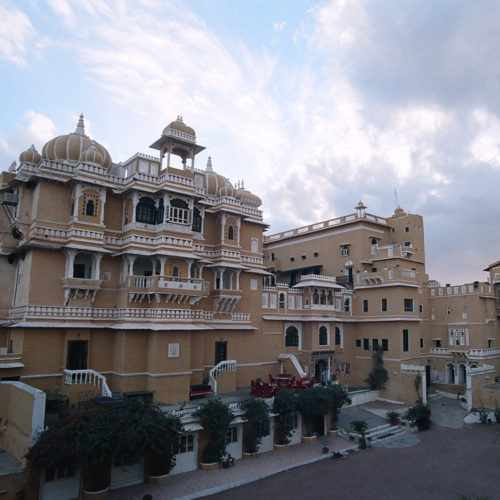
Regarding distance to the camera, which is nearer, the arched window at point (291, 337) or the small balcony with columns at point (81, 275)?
the small balcony with columns at point (81, 275)

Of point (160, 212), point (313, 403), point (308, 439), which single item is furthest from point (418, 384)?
point (160, 212)

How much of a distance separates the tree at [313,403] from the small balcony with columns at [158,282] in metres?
8.29

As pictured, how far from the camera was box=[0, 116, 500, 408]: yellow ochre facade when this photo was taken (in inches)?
879

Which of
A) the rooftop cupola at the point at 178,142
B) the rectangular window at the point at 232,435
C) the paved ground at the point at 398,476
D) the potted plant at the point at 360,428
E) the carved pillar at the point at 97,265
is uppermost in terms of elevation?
the rooftop cupola at the point at 178,142

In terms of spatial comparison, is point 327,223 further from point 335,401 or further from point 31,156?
point 31,156

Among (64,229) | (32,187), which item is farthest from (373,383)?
(32,187)

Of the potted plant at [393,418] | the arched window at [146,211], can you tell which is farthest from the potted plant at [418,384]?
the arched window at [146,211]

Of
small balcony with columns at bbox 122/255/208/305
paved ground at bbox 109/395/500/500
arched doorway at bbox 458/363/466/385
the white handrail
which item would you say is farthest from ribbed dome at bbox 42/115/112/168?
arched doorway at bbox 458/363/466/385

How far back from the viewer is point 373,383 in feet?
112

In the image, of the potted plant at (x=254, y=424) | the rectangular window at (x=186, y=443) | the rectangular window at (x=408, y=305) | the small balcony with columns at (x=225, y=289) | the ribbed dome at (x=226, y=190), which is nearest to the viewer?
the rectangular window at (x=186, y=443)

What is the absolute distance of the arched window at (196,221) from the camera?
90.8 feet

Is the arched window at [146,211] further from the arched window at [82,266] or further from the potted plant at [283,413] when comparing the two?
the potted plant at [283,413]

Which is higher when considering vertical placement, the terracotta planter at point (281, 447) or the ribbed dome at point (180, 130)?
the ribbed dome at point (180, 130)

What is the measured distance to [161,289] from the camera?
75.9 ft
